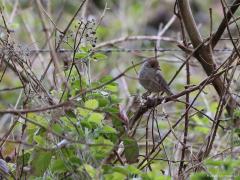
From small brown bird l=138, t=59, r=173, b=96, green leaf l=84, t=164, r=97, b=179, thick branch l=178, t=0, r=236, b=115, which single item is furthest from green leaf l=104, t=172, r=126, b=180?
thick branch l=178, t=0, r=236, b=115

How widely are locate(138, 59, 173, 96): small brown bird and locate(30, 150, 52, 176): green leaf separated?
91cm

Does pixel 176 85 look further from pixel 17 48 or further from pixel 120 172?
pixel 120 172

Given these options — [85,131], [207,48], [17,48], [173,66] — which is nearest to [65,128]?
[85,131]

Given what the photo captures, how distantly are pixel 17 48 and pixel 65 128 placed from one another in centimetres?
49

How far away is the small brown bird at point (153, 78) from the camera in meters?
3.01

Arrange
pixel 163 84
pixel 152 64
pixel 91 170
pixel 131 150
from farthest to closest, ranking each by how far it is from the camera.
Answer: pixel 152 64, pixel 163 84, pixel 131 150, pixel 91 170

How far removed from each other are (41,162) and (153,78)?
113cm

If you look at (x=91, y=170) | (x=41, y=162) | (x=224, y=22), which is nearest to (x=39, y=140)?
(x=41, y=162)

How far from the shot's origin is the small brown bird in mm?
3013

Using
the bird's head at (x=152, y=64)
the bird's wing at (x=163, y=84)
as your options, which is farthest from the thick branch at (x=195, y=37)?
the bird's head at (x=152, y=64)

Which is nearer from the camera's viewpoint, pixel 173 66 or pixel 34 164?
pixel 34 164

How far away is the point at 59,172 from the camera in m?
2.24

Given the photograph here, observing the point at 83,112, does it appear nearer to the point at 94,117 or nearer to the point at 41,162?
the point at 94,117

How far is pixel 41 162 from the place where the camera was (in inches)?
84.5
